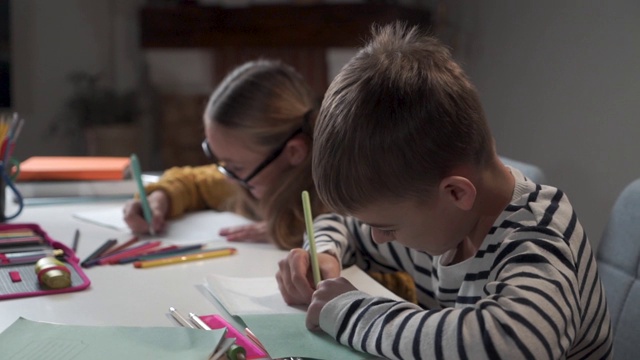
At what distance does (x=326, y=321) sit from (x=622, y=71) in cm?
174

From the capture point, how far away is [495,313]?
74 centimetres

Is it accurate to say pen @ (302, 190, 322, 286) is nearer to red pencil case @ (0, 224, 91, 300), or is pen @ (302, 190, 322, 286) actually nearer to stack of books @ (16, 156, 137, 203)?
red pencil case @ (0, 224, 91, 300)

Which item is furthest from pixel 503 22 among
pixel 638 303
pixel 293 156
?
pixel 638 303

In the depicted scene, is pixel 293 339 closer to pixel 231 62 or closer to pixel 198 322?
pixel 198 322

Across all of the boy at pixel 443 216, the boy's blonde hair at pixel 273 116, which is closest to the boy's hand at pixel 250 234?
the boy's blonde hair at pixel 273 116

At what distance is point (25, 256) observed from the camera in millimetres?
1182

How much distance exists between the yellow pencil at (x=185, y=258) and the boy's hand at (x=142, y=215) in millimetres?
204

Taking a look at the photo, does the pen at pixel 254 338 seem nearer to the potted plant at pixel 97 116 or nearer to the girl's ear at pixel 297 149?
the girl's ear at pixel 297 149

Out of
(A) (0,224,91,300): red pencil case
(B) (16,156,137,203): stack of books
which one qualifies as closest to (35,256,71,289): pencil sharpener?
(A) (0,224,91,300): red pencil case

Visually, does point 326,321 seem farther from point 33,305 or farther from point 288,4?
point 288,4

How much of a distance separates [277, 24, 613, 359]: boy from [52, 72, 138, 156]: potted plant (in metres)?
2.93

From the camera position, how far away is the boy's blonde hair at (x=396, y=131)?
2.61 ft

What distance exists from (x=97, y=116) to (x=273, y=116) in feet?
8.08

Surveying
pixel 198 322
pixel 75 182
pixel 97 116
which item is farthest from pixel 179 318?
pixel 97 116
